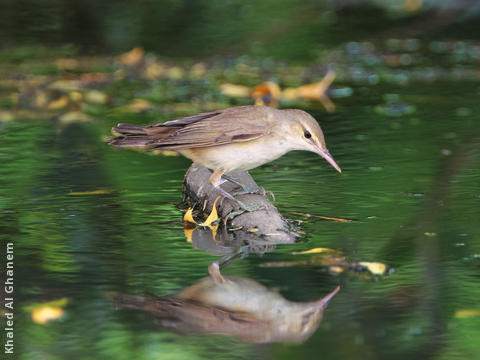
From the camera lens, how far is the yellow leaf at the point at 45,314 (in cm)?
433

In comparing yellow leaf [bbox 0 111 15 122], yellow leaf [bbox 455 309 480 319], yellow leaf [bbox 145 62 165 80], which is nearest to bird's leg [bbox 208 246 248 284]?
yellow leaf [bbox 455 309 480 319]

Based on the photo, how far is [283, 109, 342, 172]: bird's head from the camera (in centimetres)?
557

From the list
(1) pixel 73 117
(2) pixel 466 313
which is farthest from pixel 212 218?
(1) pixel 73 117

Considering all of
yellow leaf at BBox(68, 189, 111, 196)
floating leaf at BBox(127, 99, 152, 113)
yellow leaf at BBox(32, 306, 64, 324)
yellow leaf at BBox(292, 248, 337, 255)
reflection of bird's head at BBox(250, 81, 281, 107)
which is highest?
reflection of bird's head at BBox(250, 81, 281, 107)

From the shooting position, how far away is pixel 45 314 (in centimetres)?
438

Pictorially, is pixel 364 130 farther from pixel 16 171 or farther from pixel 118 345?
pixel 118 345

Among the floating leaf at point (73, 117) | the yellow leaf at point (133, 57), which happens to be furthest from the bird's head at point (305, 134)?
the yellow leaf at point (133, 57)

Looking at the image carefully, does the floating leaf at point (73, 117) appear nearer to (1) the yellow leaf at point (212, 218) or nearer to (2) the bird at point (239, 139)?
(2) the bird at point (239, 139)

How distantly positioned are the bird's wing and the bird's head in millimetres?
140

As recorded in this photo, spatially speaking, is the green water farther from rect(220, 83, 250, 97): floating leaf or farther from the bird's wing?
rect(220, 83, 250, 97): floating leaf

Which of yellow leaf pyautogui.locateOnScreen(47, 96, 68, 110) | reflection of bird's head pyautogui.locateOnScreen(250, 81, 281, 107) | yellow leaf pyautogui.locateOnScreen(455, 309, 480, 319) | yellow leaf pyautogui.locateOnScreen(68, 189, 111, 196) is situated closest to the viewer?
yellow leaf pyautogui.locateOnScreen(455, 309, 480, 319)

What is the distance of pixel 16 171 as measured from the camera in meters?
7.12

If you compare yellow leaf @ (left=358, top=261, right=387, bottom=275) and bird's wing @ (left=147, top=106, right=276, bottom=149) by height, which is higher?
bird's wing @ (left=147, top=106, right=276, bottom=149)

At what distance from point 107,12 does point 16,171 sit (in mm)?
8006
